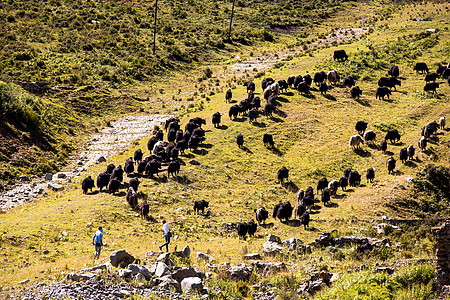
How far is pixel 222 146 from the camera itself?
31.3 meters

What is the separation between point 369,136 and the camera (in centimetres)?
3266

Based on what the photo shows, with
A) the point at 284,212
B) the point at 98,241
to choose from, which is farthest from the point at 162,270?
the point at 284,212

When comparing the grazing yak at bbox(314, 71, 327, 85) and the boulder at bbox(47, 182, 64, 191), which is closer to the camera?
the boulder at bbox(47, 182, 64, 191)

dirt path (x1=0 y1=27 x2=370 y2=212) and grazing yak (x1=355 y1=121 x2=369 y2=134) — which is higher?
grazing yak (x1=355 y1=121 x2=369 y2=134)

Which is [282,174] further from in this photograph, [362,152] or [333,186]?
[362,152]

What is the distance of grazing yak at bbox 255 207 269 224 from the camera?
2300 cm

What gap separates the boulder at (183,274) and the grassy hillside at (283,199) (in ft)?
2.78

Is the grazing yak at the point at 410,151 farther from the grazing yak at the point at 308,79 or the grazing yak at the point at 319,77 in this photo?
the grazing yak at the point at 319,77

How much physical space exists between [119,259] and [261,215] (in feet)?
32.9

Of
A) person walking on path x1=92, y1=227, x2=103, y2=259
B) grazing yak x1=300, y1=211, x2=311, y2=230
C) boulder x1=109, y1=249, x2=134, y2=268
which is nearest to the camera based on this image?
boulder x1=109, y1=249, x2=134, y2=268

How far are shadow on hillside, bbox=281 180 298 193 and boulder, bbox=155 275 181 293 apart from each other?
14.7 meters

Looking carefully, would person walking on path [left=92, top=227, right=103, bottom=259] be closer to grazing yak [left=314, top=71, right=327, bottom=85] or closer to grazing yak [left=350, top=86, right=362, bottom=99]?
grazing yak [left=350, top=86, right=362, bottom=99]

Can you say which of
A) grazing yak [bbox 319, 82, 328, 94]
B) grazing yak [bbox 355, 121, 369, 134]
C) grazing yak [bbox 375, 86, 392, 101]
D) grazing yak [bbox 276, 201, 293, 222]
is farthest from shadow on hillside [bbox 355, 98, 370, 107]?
grazing yak [bbox 276, 201, 293, 222]

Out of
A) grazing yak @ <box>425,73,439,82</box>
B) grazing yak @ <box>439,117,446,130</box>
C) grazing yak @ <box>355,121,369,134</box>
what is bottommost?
grazing yak @ <box>355,121,369,134</box>
